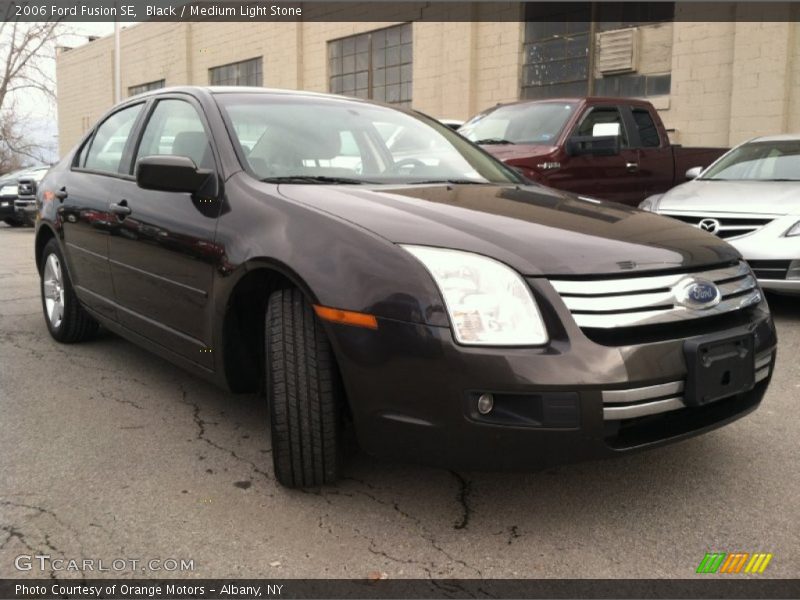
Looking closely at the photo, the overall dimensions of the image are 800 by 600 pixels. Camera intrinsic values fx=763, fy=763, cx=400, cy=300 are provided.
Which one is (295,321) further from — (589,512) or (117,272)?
(117,272)

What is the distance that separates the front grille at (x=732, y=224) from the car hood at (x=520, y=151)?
176cm

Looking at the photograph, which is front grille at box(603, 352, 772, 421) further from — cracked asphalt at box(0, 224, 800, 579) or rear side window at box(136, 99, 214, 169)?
rear side window at box(136, 99, 214, 169)

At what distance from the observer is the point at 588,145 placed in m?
7.15

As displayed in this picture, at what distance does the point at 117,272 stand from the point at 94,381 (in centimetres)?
67

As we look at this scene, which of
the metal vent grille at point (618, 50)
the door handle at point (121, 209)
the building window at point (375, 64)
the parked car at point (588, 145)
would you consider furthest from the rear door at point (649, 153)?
the building window at point (375, 64)

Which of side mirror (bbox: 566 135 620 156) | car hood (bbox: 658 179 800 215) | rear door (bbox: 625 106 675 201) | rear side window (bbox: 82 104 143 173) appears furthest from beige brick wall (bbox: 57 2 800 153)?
rear side window (bbox: 82 104 143 173)

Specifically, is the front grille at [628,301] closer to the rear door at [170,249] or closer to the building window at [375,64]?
the rear door at [170,249]

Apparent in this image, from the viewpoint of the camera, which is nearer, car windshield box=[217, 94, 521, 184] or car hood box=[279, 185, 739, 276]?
car hood box=[279, 185, 739, 276]

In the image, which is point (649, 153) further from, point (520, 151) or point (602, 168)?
point (520, 151)

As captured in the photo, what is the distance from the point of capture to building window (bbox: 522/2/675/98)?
12742 mm

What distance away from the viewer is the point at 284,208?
277cm

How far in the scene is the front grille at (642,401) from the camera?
227 cm

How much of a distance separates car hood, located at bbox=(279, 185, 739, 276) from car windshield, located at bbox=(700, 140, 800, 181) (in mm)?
4349

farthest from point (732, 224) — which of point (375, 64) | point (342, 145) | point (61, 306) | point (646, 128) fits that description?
point (375, 64)
